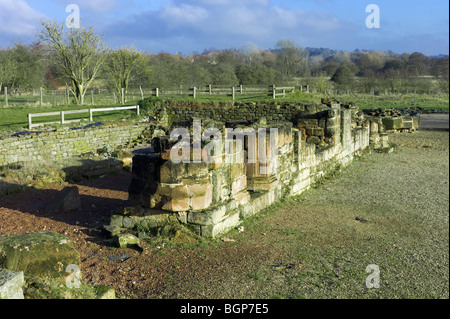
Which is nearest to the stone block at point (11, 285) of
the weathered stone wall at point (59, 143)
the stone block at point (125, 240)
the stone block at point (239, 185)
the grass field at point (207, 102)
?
the stone block at point (125, 240)

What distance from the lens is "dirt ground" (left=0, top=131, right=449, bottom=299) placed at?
16.3ft

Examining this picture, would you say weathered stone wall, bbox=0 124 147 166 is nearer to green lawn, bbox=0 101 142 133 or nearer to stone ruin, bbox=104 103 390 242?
green lawn, bbox=0 101 142 133

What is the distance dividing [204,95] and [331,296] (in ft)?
85.5

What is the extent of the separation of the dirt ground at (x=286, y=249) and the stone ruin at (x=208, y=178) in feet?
0.98

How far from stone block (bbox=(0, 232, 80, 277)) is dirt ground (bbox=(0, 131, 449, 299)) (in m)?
0.61

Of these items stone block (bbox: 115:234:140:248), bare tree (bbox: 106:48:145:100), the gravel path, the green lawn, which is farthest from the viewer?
bare tree (bbox: 106:48:145:100)

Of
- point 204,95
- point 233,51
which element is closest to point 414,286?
point 204,95

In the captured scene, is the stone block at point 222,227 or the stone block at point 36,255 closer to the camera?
the stone block at point 36,255

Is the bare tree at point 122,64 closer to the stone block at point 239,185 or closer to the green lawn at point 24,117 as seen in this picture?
the green lawn at point 24,117

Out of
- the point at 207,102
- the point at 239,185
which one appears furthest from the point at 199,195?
the point at 207,102

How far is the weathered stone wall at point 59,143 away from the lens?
46.8 ft

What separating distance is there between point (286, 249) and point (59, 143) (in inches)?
473

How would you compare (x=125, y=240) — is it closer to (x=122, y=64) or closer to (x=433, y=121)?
(x=433, y=121)

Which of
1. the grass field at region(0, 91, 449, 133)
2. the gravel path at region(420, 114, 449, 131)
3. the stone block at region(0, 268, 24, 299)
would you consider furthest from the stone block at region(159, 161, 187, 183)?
the gravel path at region(420, 114, 449, 131)
